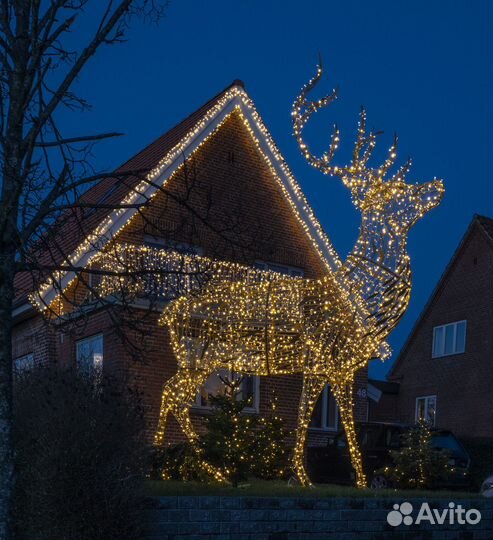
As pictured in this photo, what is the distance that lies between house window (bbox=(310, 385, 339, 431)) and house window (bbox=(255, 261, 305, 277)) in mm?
2708

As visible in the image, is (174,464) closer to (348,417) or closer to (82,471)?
(348,417)

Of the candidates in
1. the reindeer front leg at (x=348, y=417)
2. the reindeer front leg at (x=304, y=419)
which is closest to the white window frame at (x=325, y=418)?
the reindeer front leg at (x=348, y=417)

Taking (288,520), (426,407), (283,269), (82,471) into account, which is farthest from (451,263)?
(82,471)

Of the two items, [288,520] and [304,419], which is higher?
[304,419]

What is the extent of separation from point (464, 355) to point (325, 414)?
35.5 ft

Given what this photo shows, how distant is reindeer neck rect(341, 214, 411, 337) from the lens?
12.2 meters

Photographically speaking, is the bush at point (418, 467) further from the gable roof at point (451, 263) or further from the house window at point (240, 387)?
the gable roof at point (451, 263)

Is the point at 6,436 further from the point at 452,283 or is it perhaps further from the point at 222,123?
the point at 452,283

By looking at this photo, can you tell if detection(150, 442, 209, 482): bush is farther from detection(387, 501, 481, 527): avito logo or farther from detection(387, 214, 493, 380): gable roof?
detection(387, 214, 493, 380): gable roof

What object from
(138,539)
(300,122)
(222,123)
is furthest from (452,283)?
(138,539)

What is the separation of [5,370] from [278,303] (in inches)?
218

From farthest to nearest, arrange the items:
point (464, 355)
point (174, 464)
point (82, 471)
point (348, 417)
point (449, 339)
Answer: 1. point (449, 339)
2. point (464, 355)
3. point (174, 464)
4. point (348, 417)
5. point (82, 471)

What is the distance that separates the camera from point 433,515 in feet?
37.0

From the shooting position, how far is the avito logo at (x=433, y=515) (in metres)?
10.9
